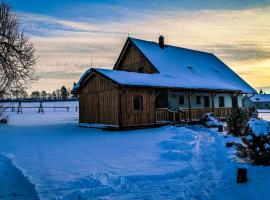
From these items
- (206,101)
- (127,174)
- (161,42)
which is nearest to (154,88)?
(206,101)

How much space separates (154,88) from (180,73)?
20.9 feet

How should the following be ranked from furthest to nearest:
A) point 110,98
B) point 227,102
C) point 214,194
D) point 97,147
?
point 227,102, point 110,98, point 97,147, point 214,194

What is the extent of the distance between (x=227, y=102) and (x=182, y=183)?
25290 mm

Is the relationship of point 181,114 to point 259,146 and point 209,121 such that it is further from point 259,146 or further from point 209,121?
point 259,146

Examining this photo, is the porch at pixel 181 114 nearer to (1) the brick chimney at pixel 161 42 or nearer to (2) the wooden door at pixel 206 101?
(2) the wooden door at pixel 206 101

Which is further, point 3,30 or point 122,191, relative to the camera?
point 3,30

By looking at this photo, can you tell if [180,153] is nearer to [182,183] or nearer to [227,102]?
[182,183]

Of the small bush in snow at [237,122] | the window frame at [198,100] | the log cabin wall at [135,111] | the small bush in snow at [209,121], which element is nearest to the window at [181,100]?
the window frame at [198,100]

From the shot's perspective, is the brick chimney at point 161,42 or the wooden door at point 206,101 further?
the brick chimney at point 161,42

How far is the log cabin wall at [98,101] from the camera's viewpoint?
19.7 metres

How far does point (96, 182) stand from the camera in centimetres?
677

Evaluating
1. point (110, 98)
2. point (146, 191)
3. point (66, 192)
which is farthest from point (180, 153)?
point (110, 98)

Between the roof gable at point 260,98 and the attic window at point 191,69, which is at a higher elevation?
the attic window at point 191,69

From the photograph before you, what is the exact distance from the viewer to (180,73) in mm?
26438
